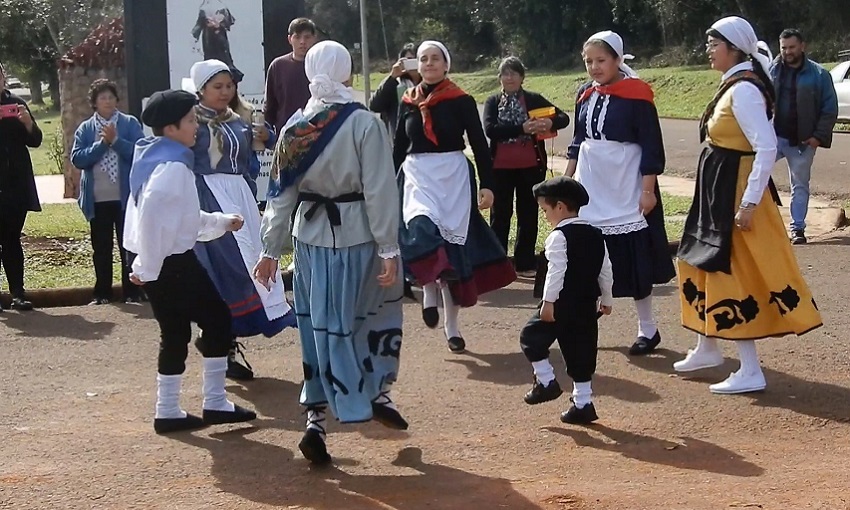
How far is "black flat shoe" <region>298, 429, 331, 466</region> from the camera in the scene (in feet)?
17.8

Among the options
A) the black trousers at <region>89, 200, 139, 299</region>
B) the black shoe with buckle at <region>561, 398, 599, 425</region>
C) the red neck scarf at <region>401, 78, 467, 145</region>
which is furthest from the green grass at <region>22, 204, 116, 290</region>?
the black shoe with buckle at <region>561, 398, 599, 425</region>

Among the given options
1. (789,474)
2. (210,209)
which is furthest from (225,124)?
(789,474)

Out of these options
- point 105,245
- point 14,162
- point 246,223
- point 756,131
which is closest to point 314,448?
point 246,223

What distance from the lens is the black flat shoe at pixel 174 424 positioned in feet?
20.1

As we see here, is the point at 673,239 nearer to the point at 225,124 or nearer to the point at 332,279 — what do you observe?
the point at 225,124

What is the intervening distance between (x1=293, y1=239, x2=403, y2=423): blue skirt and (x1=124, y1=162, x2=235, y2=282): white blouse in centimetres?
63

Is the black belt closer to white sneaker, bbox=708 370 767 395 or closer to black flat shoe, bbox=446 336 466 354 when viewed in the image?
white sneaker, bbox=708 370 767 395

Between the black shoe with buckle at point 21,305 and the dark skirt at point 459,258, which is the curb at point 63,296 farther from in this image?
the dark skirt at point 459,258

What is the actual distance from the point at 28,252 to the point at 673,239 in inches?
243

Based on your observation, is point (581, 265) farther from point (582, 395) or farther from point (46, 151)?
point (46, 151)

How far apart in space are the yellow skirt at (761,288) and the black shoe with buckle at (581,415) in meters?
0.92

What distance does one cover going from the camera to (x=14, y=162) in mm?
9523

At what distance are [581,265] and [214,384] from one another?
194 centimetres

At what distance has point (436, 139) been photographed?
753 centimetres
